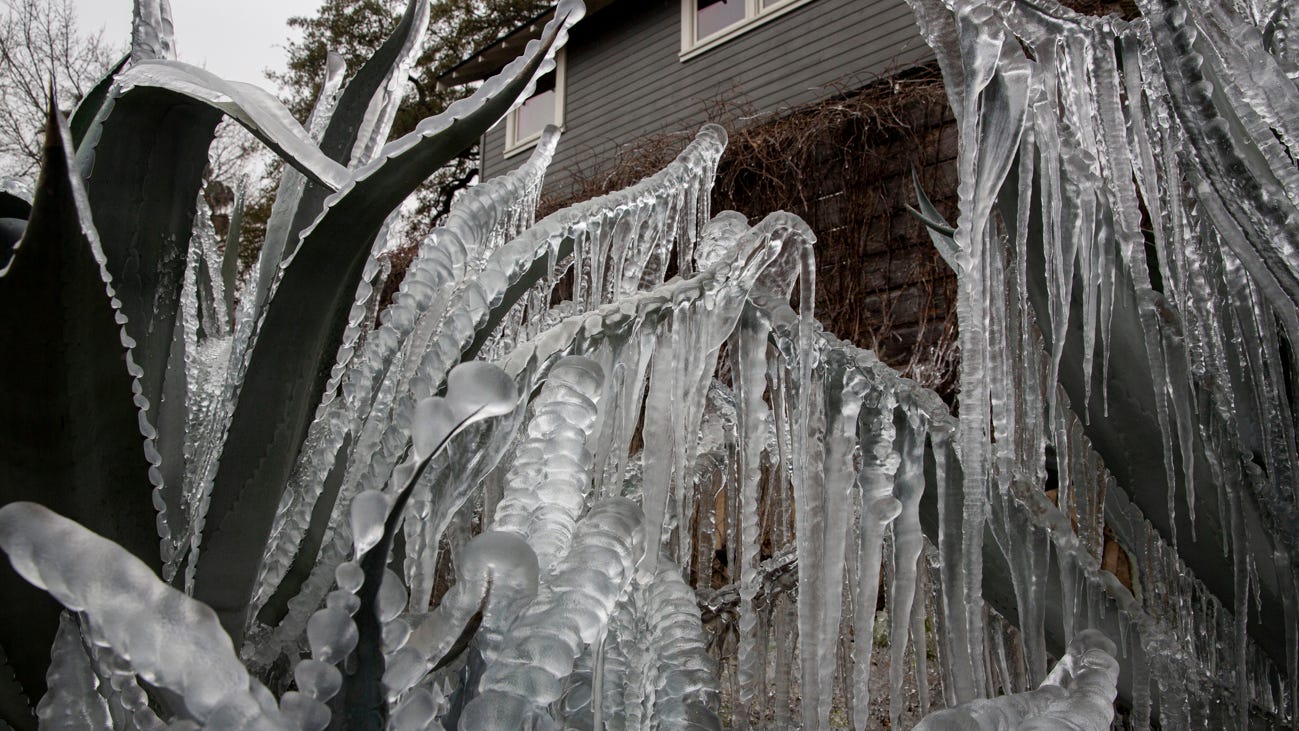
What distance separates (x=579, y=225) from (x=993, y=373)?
1.63 feet

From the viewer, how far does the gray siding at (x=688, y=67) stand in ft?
25.3

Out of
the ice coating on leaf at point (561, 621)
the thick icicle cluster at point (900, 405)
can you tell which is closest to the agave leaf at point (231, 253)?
the thick icicle cluster at point (900, 405)

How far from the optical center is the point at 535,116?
1195cm

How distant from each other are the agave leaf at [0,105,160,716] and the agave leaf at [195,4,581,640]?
7 centimetres

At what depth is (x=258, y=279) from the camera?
889mm

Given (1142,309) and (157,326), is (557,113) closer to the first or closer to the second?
(1142,309)

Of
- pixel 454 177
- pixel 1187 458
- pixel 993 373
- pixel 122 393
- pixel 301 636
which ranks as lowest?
pixel 301 636

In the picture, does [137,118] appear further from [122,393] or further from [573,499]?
[573,499]

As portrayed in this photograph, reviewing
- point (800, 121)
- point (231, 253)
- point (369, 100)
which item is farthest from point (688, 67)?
point (369, 100)

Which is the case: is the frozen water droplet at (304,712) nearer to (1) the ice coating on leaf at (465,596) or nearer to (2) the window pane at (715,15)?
(1) the ice coating on leaf at (465,596)

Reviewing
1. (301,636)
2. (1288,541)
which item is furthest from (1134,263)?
(301,636)

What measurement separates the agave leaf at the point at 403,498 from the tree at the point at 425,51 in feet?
57.6

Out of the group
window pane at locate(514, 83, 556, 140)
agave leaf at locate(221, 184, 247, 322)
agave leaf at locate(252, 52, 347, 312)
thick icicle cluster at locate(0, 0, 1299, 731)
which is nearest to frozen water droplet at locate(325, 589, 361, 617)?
thick icicle cluster at locate(0, 0, 1299, 731)

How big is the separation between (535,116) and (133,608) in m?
12.2
